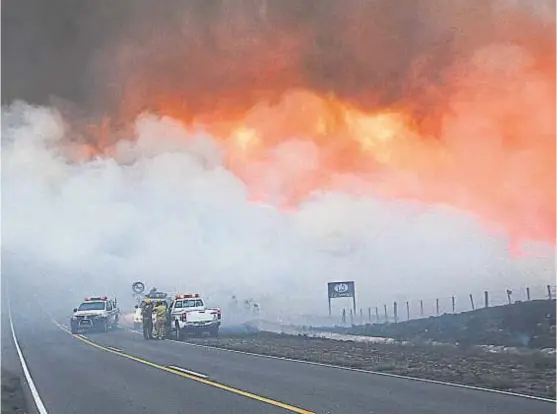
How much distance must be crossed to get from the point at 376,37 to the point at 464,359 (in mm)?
5704

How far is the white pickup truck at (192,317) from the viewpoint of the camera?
606 inches

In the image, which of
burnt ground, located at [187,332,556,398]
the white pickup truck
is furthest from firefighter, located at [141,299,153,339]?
burnt ground, located at [187,332,556,398]

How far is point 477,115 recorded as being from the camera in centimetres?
1463

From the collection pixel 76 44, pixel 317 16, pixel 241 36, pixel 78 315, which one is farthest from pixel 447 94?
pixel 78 315

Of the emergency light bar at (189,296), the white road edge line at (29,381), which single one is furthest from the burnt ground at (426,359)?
the white road edge line at (29,381)

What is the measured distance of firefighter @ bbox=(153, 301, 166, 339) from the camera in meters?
15.4

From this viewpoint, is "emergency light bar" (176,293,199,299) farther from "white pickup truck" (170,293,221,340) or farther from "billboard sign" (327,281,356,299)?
"billboard sign" (327,281,356,299)

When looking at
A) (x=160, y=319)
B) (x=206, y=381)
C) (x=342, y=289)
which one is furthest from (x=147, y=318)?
(x=206, y=381)

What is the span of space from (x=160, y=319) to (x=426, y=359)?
6.32m

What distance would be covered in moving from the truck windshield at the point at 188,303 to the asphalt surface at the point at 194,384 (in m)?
1.10

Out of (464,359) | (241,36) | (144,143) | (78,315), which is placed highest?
(241,36)

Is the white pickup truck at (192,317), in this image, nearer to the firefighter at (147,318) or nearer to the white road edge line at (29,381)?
the firefighter at (147,318)

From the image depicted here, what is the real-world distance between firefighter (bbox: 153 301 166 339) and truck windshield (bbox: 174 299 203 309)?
30cm

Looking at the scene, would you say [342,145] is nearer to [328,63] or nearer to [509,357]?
[328,63]
